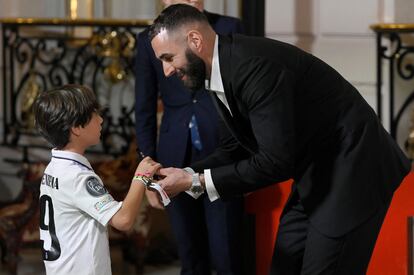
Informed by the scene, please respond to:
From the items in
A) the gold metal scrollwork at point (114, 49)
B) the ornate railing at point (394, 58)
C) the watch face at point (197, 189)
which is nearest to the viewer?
the watch face at point (197, 189)

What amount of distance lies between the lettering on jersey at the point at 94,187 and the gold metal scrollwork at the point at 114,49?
11.4ft

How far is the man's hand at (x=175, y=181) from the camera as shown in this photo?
10.7 ft

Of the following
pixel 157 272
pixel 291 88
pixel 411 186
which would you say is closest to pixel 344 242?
pixel 291 88

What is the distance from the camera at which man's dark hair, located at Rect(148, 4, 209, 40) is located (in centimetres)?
311

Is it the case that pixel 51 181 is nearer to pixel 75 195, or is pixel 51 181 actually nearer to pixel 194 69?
pixel 75 195

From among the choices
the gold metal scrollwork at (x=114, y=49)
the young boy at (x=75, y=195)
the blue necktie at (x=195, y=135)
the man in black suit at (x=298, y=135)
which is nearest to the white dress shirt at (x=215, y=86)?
the man in black suit at (x=298, y=135)

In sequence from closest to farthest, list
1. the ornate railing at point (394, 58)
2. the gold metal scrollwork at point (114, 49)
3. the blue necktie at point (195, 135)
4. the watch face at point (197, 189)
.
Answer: the watch face at point (197, 189), the blue necktie at point (195, 135), the ornate railing at point (394, 58), the gold metal scrollwork at point (114, 49)

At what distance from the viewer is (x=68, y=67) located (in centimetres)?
695

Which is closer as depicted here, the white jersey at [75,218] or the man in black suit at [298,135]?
the man in black suit at [298,135]

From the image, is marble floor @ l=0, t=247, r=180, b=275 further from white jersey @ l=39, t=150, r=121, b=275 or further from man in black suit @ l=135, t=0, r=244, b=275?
white jersey @ l=39, t=150, r=121, b=275

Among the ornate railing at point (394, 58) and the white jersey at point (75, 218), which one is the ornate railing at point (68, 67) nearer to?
the ornate railing at point (394, 58)

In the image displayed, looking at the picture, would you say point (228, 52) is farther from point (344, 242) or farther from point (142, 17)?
point (142, 17)

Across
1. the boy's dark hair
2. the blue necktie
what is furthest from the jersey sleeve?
the blue necktie

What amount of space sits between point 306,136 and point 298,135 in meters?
0.02
